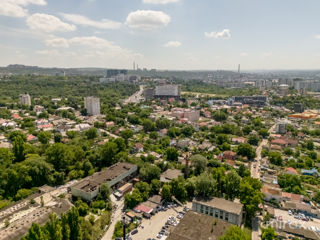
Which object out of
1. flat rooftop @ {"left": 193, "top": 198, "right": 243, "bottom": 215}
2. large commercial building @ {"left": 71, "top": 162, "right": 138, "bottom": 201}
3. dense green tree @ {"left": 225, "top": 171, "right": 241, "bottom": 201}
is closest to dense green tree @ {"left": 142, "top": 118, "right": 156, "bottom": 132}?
large commercial building @ {"left": 71, "top": 162, "right": 138, "bottom": 201}

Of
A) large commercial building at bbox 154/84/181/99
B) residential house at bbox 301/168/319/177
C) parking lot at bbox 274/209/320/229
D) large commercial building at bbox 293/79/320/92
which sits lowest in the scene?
parking lot at bbox 274/209/320/229

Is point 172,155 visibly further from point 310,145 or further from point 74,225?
point 310,145

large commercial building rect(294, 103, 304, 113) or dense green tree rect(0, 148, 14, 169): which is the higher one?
large commercial building rect(294, 103, 304, 113)

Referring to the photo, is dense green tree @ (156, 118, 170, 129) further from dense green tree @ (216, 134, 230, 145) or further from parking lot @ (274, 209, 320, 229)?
parking lot @ (274, 209, 320, 229)

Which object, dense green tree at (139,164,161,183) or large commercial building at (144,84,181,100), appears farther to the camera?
large commercial building at (144,84,181,100)

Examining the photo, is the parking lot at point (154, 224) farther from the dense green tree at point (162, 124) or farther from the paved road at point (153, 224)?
the dense green tree at point (162, 124)

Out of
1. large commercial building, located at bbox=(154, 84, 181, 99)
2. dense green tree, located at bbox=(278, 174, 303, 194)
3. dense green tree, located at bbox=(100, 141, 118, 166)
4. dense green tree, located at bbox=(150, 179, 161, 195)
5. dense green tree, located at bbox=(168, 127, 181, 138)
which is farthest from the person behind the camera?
large commercial building, located at bbox=(154, 84, 181, 99)

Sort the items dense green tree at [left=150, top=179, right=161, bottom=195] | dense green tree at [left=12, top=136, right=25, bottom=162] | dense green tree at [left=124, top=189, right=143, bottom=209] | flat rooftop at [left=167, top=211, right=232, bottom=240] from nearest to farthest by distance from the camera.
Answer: flat rooftop at [left=167, top=211, right=232, bottom=240] < dense green tree at [left=124, top=189, right=143, bottom=209] < dense green tree at [left=150, top=179, right=161, bottom=195] < dense green tree at [left=12, top=136, right=25, bottom=162]

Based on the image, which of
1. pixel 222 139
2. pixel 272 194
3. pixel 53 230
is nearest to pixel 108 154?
pixel 53 230
